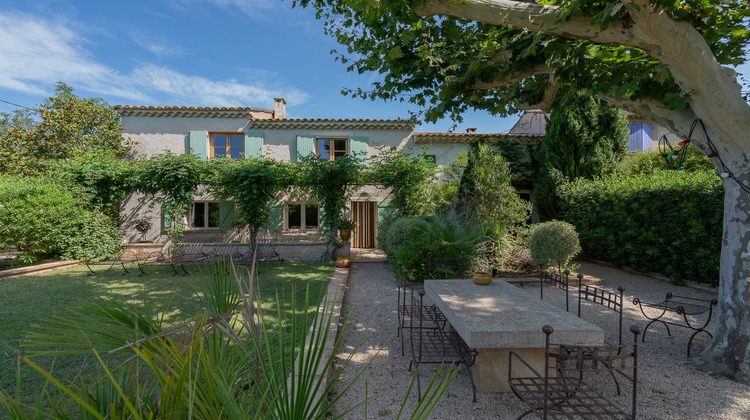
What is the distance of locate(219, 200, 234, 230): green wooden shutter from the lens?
41.6ft

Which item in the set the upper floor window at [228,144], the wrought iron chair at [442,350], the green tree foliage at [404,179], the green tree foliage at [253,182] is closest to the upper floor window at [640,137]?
the green tree foliage at [404,179]

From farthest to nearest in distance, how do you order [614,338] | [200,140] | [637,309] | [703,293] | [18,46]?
[200,140] → [18,46] → [703,293] → [637,309] → [614,338]

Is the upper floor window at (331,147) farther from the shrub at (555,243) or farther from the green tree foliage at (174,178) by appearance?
the shrub at (555,243)

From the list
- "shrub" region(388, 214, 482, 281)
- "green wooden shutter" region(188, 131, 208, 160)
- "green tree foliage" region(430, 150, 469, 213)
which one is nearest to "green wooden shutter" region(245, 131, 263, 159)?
"green wooden shutter" region(188, 131, 208, 160)

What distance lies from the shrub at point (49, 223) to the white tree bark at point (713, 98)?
37.5ft

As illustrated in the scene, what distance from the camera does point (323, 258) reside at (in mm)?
10555

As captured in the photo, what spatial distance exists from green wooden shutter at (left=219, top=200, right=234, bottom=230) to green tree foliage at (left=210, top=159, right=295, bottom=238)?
2.00 meters

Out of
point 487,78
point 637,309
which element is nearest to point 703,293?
point 637,309

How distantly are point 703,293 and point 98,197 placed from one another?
16.4 meters

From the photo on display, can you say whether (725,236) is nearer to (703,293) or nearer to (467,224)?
(703,293)

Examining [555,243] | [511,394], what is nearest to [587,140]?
[555,243]

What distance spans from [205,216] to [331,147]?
6081mm

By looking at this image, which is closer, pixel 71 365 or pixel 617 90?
pixel 71 365

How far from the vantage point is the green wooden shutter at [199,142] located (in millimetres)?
12984
